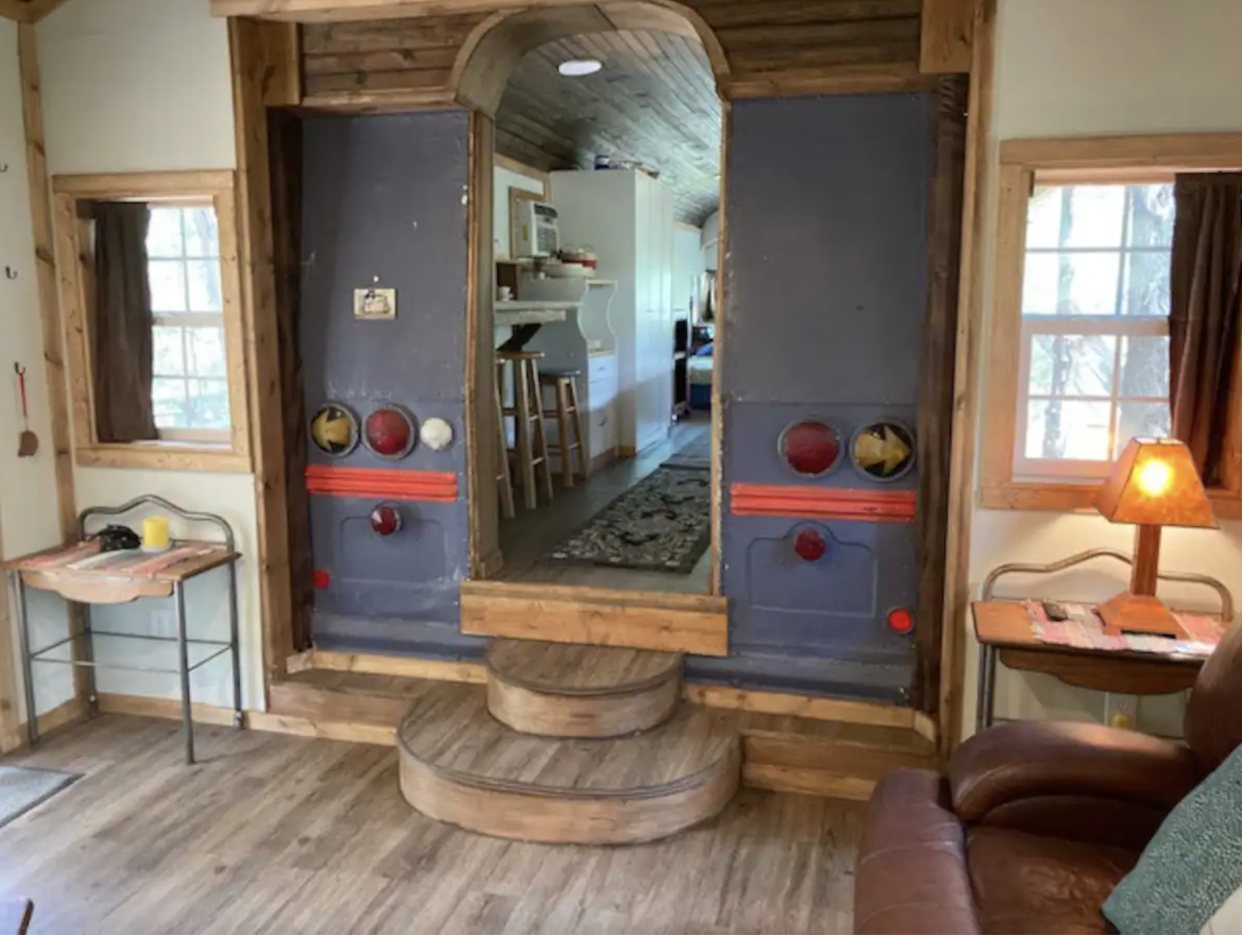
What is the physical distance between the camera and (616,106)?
616 centimetres

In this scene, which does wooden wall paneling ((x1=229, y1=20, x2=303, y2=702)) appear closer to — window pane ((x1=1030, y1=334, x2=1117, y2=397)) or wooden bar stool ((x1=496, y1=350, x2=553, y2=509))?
wooden bar stool ((x1=496, y1=350, x2=553, y2=509))

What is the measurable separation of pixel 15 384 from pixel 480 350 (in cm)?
166

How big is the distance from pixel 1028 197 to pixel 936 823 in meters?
1.78

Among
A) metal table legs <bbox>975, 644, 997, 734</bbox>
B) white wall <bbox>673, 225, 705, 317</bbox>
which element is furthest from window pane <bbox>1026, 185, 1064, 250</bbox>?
white wall <bbox>673, 225, 705, 317</bbox>

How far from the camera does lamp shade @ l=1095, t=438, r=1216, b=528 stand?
261 cm

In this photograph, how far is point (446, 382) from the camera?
375 cm

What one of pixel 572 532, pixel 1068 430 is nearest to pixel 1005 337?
pixel 1068 430

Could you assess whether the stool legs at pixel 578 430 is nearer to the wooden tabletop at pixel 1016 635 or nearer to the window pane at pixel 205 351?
the window pane at pixel 205 351

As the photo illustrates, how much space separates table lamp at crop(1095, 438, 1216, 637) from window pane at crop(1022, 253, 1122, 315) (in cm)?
51

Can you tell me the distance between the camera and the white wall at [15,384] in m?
3.53

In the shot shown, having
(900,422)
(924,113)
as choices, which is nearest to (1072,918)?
(900,422)

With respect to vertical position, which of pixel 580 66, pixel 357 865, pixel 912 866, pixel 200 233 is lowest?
pixel 357 865

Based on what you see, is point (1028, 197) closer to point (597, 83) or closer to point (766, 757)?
point (766, 757)

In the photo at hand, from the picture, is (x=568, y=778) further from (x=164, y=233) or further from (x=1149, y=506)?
(x=164, y=233)
